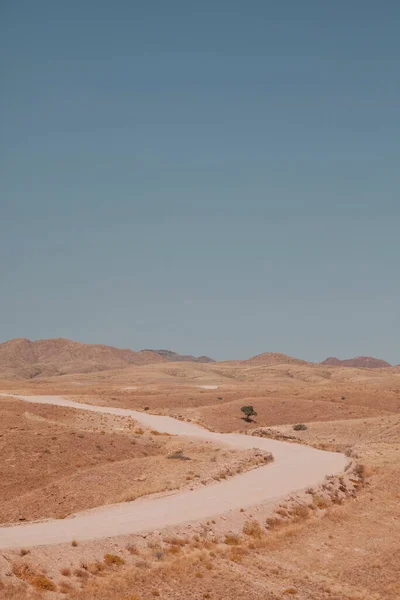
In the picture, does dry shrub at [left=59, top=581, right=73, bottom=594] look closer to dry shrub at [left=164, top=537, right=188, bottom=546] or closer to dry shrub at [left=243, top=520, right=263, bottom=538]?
dry shrub at [left=164, top=537, right=188, bottom=546]

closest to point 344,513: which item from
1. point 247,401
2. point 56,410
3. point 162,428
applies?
point 162,428

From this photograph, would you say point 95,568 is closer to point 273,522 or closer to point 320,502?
point 273,522

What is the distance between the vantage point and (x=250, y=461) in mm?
39969

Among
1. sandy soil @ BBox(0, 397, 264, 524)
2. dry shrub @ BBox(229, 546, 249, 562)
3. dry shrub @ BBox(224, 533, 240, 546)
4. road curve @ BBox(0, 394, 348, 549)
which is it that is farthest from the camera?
sandy soil @ BBox(0, 397, 264, 524)

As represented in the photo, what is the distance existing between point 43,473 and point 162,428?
2204cm

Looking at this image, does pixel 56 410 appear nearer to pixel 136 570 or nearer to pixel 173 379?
pixel 136 570

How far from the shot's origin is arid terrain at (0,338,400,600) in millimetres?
19266

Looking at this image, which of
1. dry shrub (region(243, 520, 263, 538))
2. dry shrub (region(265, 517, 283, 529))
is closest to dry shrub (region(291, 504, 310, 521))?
dry shrub (region(265, 517, 283, 529))

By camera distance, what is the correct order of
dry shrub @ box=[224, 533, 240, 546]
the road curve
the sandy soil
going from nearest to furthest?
1. the road curve
2. dry shrub @ box=[224, 533, 240, 546]
3. the sandy soil

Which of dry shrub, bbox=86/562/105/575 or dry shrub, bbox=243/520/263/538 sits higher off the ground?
dry shrub, bbox=86/562/105/575

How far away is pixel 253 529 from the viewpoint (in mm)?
26625

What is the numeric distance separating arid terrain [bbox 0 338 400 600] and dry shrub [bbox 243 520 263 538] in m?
0.08

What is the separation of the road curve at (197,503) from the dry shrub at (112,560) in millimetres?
1578

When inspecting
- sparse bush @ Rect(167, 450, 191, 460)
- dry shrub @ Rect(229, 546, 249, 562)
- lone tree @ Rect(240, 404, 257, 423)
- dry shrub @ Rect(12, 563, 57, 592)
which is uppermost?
lone tree @ Rect(240, 404, 257, 423)
